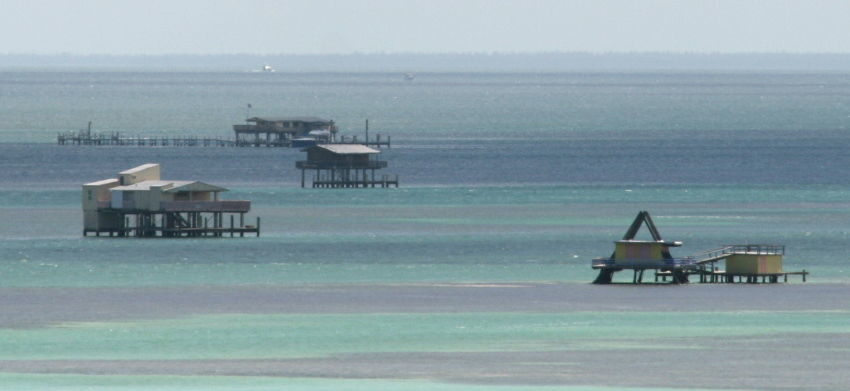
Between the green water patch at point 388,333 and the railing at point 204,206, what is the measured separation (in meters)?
34.2

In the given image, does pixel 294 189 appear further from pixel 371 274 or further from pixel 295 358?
pixel 295 358

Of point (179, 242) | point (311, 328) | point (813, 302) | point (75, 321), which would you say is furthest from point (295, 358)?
point (179, 242)

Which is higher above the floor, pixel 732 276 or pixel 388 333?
pixel 388 333

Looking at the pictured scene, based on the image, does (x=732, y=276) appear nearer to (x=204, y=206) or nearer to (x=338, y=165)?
(x=204, y=206)

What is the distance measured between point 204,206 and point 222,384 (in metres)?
51.6

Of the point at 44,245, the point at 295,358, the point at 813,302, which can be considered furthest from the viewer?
the point at 44,245

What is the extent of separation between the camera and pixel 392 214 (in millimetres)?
130500

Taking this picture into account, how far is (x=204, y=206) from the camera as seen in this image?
111062 mm

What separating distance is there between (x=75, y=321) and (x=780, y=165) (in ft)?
395

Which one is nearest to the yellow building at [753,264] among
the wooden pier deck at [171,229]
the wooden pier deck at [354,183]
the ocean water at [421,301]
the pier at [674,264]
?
the pier at [674,264]

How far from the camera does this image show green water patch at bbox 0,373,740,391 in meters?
59.1

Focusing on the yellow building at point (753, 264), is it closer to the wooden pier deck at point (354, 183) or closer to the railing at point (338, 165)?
the railing at point (338, 165)

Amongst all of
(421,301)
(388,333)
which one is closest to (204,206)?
(421,301)

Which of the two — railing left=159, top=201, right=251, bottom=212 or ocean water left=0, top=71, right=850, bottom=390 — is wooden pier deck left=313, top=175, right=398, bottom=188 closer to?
ocean water left=0, top=71, right=850, bottom=390
